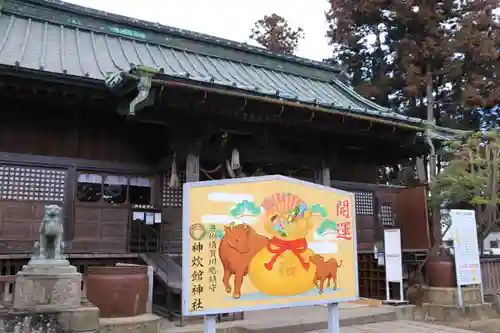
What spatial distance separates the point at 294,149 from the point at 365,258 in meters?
3.23

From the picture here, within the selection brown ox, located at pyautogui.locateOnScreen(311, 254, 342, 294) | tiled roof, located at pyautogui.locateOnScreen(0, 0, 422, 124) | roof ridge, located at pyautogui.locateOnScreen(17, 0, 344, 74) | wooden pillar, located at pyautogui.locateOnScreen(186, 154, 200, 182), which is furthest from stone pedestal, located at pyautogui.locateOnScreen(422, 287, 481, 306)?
roof ridge, located at pyautogui.locateOnScreen(17, 0, 344, 74)

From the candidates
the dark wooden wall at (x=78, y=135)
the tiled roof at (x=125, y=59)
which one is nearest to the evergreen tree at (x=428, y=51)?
the tiled roof at (x=125, y=59)

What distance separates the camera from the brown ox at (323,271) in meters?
4.32

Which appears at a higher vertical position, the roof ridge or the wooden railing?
the roof ridge

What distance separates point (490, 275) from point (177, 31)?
1012 cm

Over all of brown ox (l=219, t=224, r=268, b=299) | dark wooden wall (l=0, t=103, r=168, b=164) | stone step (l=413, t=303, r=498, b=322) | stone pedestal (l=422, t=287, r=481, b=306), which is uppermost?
dark wooden wall (l=0, t=103, r=168, b=164)

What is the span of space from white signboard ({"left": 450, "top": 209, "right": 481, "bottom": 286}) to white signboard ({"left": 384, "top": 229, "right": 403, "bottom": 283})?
1.11m

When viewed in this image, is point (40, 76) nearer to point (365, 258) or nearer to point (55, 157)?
point (55, 157)

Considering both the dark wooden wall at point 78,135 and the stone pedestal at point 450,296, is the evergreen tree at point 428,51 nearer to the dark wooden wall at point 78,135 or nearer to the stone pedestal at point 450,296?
the stone pedestal at point 450,296

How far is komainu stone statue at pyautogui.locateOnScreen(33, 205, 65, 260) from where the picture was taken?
5.19 metres

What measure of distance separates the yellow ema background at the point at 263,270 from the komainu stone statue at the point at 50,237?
98.5 inches

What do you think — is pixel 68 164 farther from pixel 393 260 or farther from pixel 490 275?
pixel 490 275

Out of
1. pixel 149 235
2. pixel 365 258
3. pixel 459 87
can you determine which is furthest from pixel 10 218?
pixel 459 87

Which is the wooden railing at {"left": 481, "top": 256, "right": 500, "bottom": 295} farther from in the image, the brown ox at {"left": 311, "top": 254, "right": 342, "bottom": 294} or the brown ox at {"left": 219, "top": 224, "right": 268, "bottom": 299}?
the brown ox at {"left": 219, "top": 224, "right": 268, "bottom": 299}
